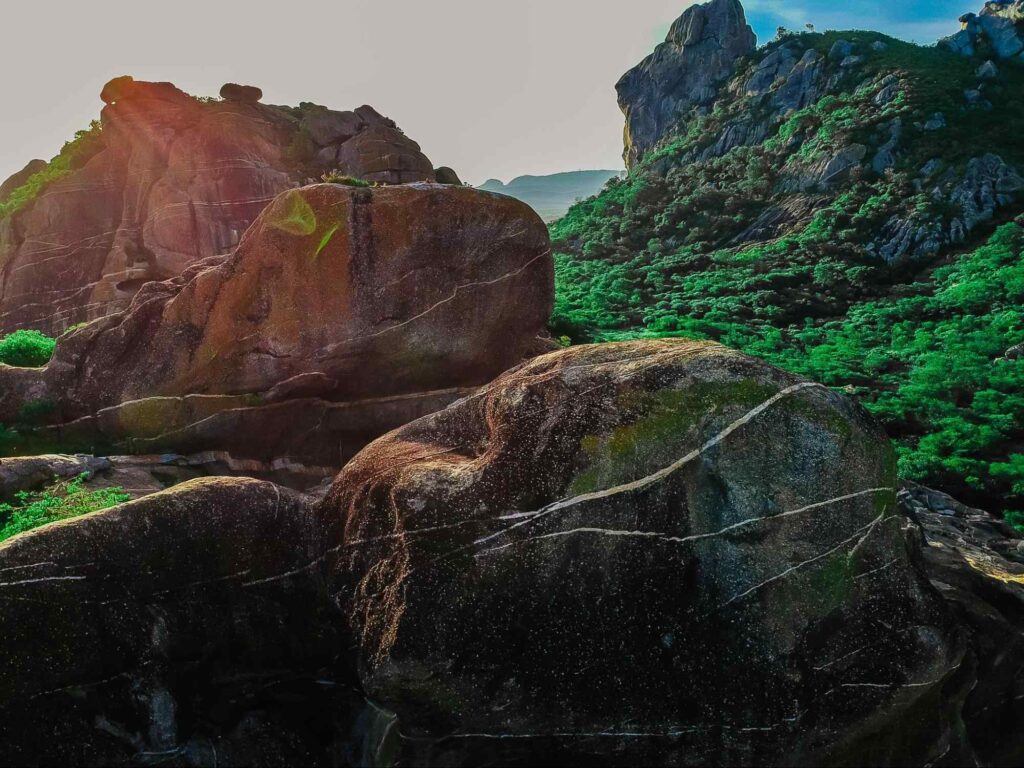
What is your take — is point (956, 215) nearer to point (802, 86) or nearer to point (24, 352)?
point (802, 86)

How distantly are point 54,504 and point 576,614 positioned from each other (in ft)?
34.7

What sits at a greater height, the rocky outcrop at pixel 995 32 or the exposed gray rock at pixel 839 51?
the exposed gray rock at pixel 839 51

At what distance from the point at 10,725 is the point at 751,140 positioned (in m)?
85.7

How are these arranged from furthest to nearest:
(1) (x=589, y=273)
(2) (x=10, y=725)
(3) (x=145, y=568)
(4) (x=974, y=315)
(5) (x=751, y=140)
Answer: (5) (x=751, y=140) < (1) (x=589, y=273) < (4) (x=974, y=315) < (3) (x=145, y=568) < (2) (x=10, y=725)

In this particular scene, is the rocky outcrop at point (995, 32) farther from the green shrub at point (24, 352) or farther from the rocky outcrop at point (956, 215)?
the green shrub at point (24, 352)

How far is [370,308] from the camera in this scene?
1817 centimetres

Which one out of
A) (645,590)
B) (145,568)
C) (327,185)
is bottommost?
(645,590)

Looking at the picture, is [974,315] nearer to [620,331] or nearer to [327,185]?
[620,331]

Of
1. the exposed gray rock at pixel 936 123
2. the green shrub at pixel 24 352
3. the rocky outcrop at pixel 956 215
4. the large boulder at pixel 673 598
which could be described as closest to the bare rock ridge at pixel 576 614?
the large boulder at pixel 673 598

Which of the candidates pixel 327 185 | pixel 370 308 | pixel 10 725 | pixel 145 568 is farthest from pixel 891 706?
pixel 327 185

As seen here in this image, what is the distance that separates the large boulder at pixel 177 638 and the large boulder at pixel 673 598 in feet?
4.33

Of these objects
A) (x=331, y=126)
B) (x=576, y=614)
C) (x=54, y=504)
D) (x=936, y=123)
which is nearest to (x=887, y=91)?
(x=936, y=123)

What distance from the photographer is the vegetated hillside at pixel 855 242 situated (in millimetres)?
27062

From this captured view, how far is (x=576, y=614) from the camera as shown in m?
8.62
